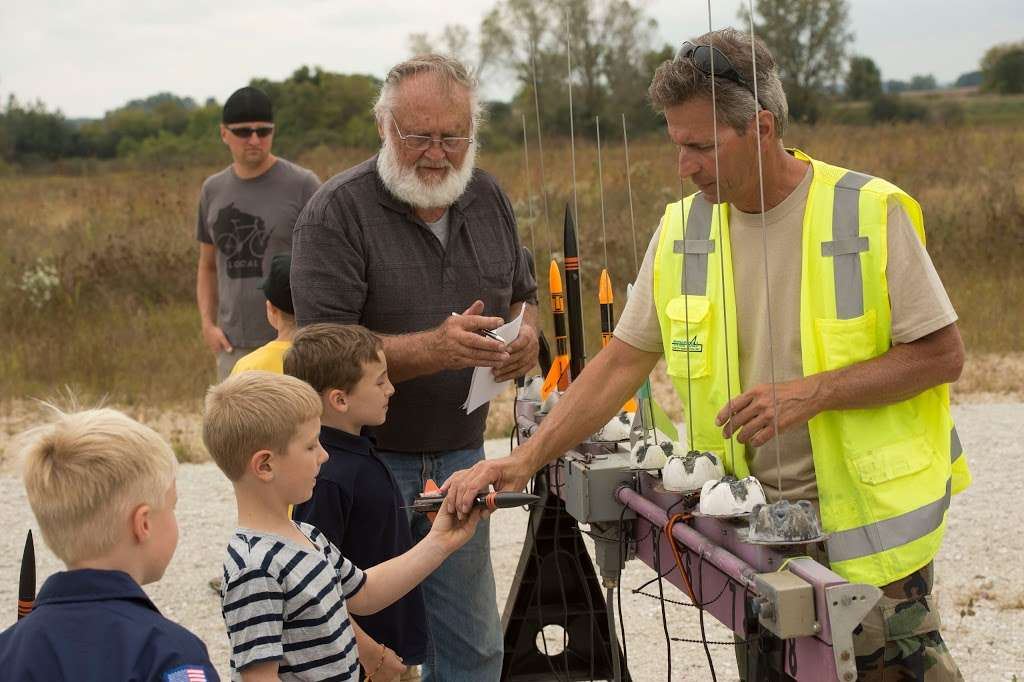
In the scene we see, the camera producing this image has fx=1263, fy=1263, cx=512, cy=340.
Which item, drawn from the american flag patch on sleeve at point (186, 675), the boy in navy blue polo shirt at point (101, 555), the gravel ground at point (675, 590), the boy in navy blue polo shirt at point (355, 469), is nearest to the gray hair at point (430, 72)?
the boy in navy blue polo shirt at point (355, 469)

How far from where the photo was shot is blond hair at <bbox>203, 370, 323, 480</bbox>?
263 cm

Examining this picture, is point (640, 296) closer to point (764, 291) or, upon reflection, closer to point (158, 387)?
point (764, 291)

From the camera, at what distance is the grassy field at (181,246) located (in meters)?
11.9

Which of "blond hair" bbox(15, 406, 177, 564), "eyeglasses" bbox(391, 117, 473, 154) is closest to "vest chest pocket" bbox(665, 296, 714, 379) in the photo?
"eyeglasses" bbox(391, 117, 473, 154)

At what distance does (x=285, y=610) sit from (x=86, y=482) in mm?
662

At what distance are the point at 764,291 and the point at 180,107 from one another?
3669 cm

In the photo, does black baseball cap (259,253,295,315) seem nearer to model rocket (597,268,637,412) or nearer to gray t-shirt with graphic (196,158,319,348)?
model rocket (597,268,637,412)

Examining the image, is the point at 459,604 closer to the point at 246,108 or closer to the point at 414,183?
the point at 414,183

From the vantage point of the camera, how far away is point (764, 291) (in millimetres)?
3033

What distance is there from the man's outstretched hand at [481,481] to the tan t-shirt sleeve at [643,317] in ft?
1.46

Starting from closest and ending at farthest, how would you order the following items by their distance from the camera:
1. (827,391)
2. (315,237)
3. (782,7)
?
(827,391) < (315,237) < (782,7)

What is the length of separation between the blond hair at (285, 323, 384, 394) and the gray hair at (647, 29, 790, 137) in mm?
980

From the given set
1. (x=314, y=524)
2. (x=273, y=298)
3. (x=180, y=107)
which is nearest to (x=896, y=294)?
(x=314, y=524)

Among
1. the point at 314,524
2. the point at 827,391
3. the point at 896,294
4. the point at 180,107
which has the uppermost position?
the point at 180,107
